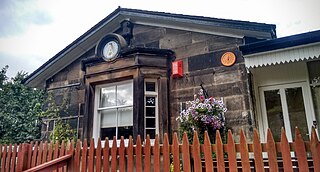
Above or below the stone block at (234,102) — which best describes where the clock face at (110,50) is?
above

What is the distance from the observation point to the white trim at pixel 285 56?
160 inches

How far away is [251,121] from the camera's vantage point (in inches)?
188

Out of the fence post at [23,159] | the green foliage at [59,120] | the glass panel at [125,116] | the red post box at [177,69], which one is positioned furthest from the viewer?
the green foliage at [59,120]

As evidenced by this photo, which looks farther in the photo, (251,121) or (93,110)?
(93,110)

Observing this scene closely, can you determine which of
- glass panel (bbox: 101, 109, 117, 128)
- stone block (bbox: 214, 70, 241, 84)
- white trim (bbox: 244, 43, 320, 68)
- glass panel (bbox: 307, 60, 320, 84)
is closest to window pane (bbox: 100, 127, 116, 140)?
glass panel (bbox: 101, 109, 117, 128)

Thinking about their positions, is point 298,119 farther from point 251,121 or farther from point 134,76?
point 134,76

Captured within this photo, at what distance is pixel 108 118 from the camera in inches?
244

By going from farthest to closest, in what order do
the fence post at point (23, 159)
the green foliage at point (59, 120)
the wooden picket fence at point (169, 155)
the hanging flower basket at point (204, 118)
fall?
the green foliage at point (59, 120) < the hanging flower basket at point (204, 118) < the fence post at point (23, 159) < the wooden picket fence at point (169, 155)

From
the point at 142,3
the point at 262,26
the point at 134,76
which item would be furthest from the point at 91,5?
the point at 262,26

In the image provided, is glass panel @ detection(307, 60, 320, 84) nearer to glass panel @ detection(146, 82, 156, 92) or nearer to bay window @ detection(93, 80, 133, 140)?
glass panel @ detection(146, 82, 156, 92)

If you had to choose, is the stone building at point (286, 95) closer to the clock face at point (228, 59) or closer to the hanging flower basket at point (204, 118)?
the clock face at point (228, 59)

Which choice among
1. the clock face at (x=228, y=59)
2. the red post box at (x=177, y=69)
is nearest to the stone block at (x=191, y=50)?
the red post box at (x=177, y=69)

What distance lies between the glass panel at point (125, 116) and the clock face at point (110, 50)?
1.52 m

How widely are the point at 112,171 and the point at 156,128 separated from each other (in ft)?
8.21
